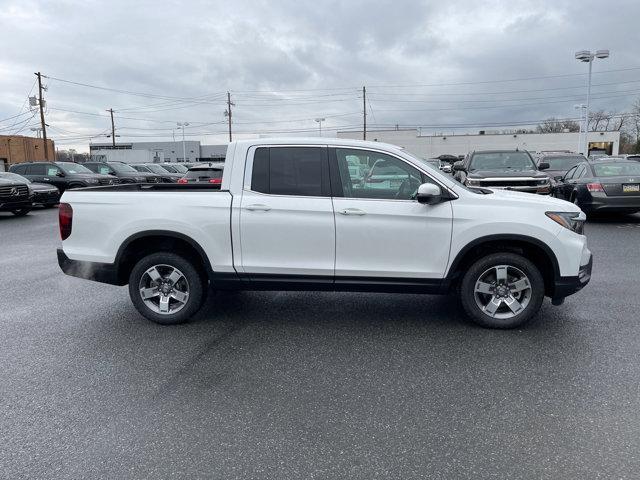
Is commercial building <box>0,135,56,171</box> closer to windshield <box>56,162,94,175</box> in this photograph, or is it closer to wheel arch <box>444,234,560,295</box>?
windshield <box>56,162,94,175</box>

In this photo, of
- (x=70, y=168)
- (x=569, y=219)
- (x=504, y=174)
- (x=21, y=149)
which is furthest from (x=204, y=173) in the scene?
(x=21, y=149)

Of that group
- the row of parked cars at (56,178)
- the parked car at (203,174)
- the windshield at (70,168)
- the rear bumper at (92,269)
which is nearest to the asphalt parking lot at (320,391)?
the rear bumper at (92,269)

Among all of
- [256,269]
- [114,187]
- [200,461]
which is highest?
[114,187]

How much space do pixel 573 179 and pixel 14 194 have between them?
15900mm

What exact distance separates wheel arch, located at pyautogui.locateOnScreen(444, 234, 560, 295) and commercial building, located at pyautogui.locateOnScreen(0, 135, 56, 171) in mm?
59444

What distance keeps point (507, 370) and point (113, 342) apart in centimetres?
355

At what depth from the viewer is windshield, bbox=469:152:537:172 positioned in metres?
13.8

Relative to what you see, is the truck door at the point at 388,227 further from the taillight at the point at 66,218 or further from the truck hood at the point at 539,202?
the taillight at the point at 66,218

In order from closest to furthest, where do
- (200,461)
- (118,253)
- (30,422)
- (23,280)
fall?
(200,461)
(30,422)
(118,253)
(23,280)

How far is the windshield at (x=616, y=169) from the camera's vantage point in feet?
39.2

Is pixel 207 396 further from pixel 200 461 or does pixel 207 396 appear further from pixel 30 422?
pixel 30 422

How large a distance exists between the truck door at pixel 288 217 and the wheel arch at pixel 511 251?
1.22m

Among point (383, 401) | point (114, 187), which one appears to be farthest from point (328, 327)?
point (114, 187)

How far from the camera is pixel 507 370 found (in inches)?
157
